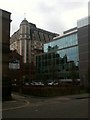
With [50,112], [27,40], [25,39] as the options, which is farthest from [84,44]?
[25,39]

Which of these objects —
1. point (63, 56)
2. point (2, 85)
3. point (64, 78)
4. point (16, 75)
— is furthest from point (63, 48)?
point (2, 85)

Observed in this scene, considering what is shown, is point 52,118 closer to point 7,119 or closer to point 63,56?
point 7,119

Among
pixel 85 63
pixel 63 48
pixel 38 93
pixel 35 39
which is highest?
→ pixel 35 39

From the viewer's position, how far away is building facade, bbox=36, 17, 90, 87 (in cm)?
7638

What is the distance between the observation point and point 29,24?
16900 cm

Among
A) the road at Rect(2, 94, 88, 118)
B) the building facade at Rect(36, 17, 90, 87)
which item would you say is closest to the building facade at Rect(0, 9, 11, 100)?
the road at Rect(2, 94, 88, 118)

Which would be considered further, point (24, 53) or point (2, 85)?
point (24, 53)

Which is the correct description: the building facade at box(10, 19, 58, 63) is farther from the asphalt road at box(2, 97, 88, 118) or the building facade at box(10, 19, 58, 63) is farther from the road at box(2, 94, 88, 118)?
the asphalt road at box(2, 97, 88, 118)

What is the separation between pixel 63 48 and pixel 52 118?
76431 millimetres

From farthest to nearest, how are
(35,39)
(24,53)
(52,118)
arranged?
(35,39) → (24,53) → (52,118)

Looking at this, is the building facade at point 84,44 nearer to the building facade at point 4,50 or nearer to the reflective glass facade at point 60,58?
the reflective glass facade at point 60,58

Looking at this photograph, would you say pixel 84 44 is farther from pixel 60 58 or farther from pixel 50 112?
pixel 50 112

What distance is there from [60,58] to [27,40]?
69920 millimetres

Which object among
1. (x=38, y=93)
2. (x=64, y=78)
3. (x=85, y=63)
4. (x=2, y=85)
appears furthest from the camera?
(x=64, y=78)
